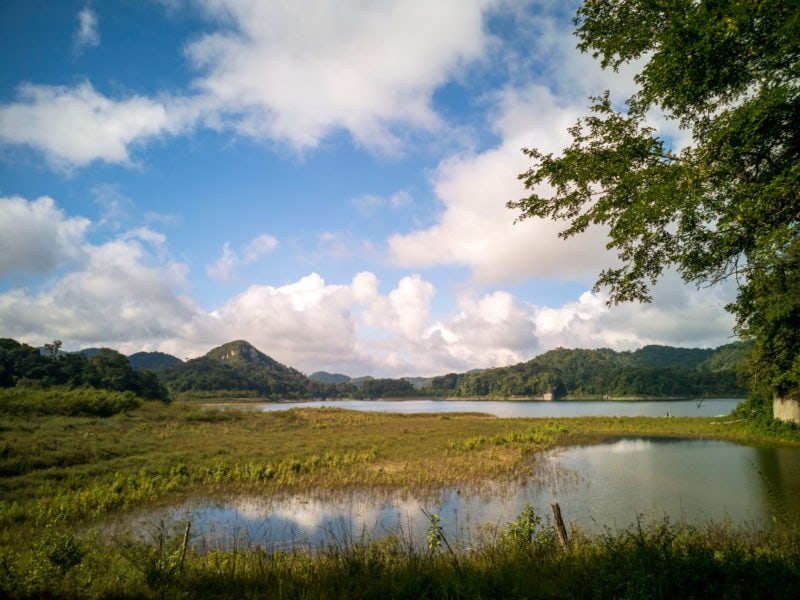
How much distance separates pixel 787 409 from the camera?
34750mm

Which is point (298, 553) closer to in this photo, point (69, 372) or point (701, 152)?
point (701, 152)

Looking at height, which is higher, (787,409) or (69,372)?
(69,372)

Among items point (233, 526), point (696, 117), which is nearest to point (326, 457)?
point (233, 526)

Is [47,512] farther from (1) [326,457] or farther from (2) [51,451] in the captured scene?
(1) [326,457]

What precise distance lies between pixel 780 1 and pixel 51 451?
35817 mm

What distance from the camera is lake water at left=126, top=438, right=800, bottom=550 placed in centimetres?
1402

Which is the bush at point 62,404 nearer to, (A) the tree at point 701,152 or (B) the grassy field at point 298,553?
(B) the grassy field at point 298,553

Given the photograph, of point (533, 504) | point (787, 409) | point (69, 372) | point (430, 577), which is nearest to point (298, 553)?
point (430, 577)

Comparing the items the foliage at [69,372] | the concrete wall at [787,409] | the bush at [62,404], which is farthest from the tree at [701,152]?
the foliage at [69,372]

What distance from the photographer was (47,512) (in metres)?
14.7

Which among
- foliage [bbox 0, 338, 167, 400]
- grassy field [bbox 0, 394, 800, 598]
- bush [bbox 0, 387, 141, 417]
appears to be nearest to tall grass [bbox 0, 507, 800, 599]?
grassy field [bbox 0, 394, 800, 598]

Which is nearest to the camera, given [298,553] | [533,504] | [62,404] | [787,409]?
[298,553]

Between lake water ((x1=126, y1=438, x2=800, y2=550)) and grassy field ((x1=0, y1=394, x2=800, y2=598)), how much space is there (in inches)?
72.1

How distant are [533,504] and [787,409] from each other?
32999 mm
